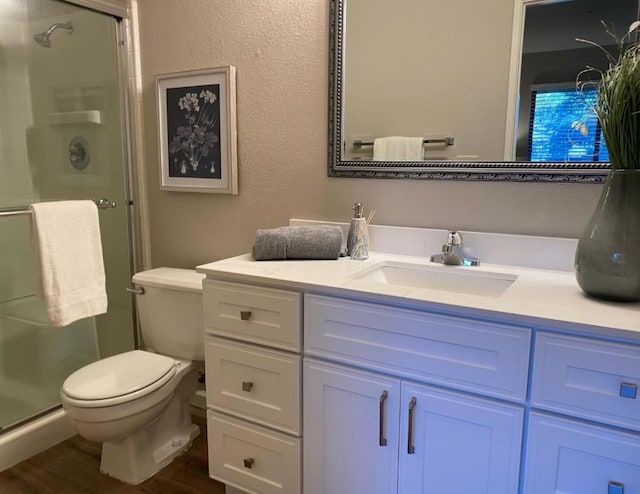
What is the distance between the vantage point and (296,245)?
1507 millimetres

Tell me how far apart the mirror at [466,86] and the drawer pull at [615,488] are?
2.54 feet

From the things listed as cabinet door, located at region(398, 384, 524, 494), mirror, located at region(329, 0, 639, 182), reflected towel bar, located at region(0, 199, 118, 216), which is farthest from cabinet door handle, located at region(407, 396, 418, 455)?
reflected towel bar, located at region(0, 199, 118, 216)

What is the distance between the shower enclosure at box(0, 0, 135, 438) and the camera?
6.19 feet

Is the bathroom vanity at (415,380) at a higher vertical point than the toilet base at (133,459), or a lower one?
higher

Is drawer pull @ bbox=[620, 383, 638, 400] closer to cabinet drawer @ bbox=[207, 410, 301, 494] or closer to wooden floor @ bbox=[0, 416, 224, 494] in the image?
cabinet drawer @ bbox=[207, 410, 301, 494]

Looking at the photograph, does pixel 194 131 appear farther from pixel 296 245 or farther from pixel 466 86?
pixel 466 86


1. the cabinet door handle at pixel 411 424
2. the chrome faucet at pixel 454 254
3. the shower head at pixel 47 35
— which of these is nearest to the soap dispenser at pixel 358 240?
the chrome faucet at pixel 454 254

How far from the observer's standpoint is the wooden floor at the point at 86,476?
5.57ft

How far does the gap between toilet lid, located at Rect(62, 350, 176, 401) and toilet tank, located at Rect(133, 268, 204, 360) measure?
0.08 meters

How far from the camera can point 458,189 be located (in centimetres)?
151

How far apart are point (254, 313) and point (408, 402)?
483 mm

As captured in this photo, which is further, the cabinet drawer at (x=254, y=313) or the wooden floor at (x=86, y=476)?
the wooden floor at (x=86, y=476)

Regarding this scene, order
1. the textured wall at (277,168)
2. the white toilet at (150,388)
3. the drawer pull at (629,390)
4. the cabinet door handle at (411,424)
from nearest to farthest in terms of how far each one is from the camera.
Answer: the drawer pull at (629,390), the cabinet door handle at (411,424), the textured wall at (277,168), the white toilet at (150,388)

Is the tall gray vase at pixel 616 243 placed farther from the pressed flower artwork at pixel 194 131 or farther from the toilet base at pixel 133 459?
the toilet base at pixel 133 459
